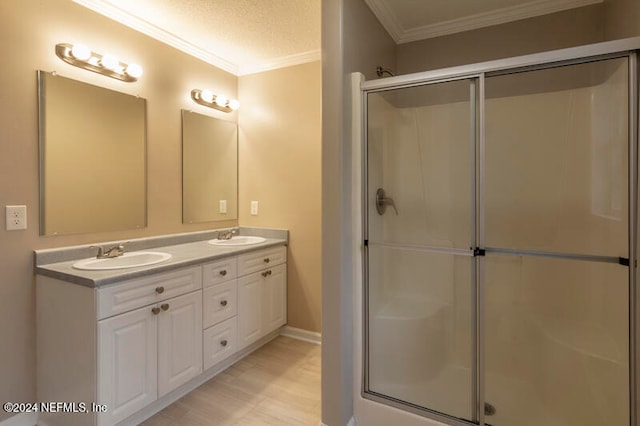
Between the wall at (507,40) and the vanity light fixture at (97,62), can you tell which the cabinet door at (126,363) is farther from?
the wall at (507,40)

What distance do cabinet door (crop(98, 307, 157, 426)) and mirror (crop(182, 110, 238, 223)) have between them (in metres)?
1.08

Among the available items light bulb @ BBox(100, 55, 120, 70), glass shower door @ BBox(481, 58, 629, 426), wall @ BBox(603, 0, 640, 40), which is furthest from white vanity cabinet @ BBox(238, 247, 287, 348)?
wall @ BBox(603, 0, 640, 40)

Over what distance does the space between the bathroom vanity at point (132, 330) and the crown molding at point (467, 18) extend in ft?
6.31

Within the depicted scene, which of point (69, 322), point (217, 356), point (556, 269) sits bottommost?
point (217, 356)

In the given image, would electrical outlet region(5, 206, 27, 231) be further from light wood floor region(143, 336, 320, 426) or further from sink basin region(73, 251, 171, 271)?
light wood floor region(143, 336, 320, 426)

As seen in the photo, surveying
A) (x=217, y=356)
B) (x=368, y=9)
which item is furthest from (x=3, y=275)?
(x=368, y=9)

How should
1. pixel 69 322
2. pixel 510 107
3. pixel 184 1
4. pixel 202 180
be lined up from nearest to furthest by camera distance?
pixel 69 322 → pixel 510 107 → pixel 184 1 → pixel 202 180

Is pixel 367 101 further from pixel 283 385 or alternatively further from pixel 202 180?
pixel 283 385

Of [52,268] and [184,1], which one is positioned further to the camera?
[184,1]

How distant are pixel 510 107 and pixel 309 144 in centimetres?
152

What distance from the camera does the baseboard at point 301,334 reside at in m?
2.84

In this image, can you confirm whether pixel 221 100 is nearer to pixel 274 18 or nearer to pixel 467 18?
pixel 274 18

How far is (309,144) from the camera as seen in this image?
9.23ft

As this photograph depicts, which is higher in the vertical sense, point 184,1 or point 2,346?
point 184,1
